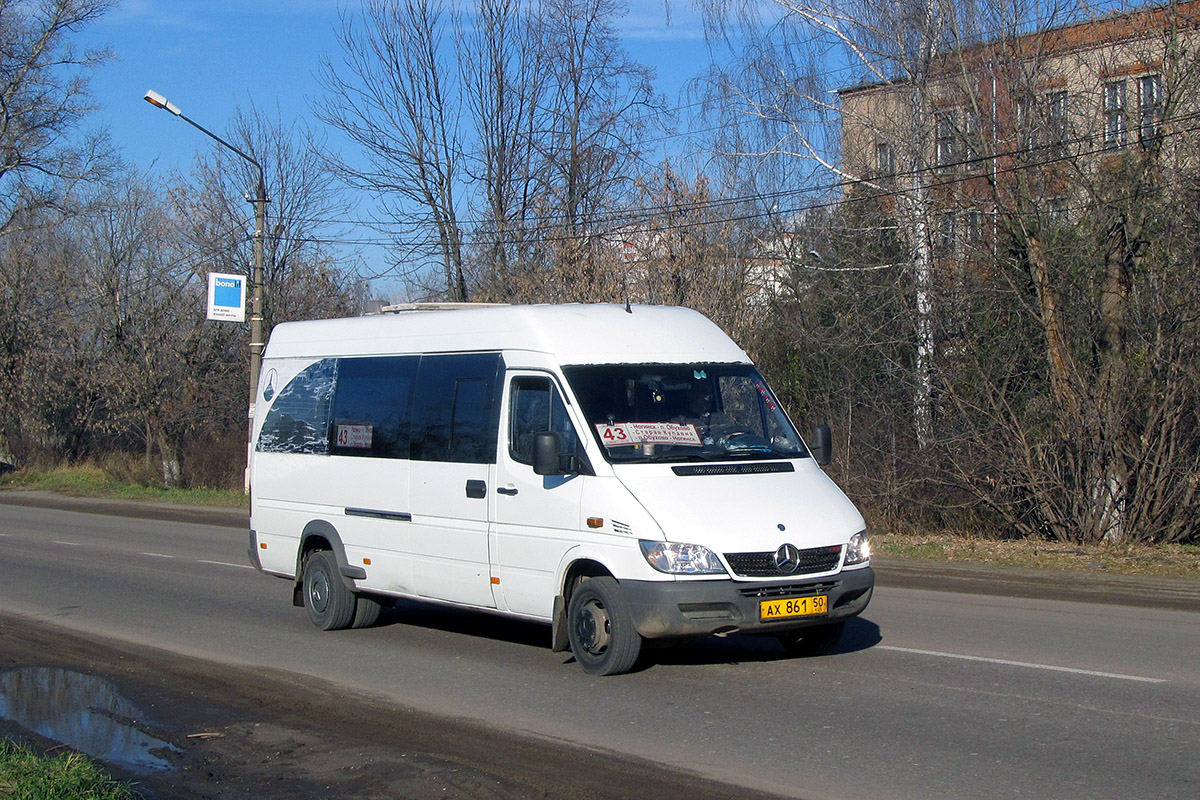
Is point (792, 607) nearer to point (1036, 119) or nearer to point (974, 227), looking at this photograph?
point (1036, 119)

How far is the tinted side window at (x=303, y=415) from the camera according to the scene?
11047mm

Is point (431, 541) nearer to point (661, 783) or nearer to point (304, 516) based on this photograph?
point (304, 516)

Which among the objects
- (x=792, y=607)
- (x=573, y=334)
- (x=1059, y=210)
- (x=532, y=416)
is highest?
(x=1059, y=210)

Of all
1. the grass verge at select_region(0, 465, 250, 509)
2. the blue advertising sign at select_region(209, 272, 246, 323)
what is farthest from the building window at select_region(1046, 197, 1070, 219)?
the grass verge at select_region(0, 465, 250, 509)

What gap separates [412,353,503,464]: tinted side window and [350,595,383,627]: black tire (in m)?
1.74

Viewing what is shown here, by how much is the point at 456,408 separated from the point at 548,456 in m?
1.62

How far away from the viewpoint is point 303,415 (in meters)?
11.3

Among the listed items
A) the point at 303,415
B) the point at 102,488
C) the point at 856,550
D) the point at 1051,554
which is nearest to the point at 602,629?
the point at 856,550

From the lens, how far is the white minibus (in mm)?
7844

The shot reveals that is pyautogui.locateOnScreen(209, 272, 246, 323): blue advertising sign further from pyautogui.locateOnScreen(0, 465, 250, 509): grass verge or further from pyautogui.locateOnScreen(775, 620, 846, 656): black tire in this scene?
pyautogui.locateOnScreen(775, 620, 846, 656): black tire

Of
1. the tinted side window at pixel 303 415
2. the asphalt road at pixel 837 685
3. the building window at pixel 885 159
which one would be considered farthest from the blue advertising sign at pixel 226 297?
the tinted side window at pixel 303 415

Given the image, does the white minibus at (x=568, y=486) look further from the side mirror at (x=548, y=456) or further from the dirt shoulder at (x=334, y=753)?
the dirt shoulder at (x=334, y=753)

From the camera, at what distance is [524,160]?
3819 centimetres

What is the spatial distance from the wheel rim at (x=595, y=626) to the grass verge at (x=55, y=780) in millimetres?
3268
